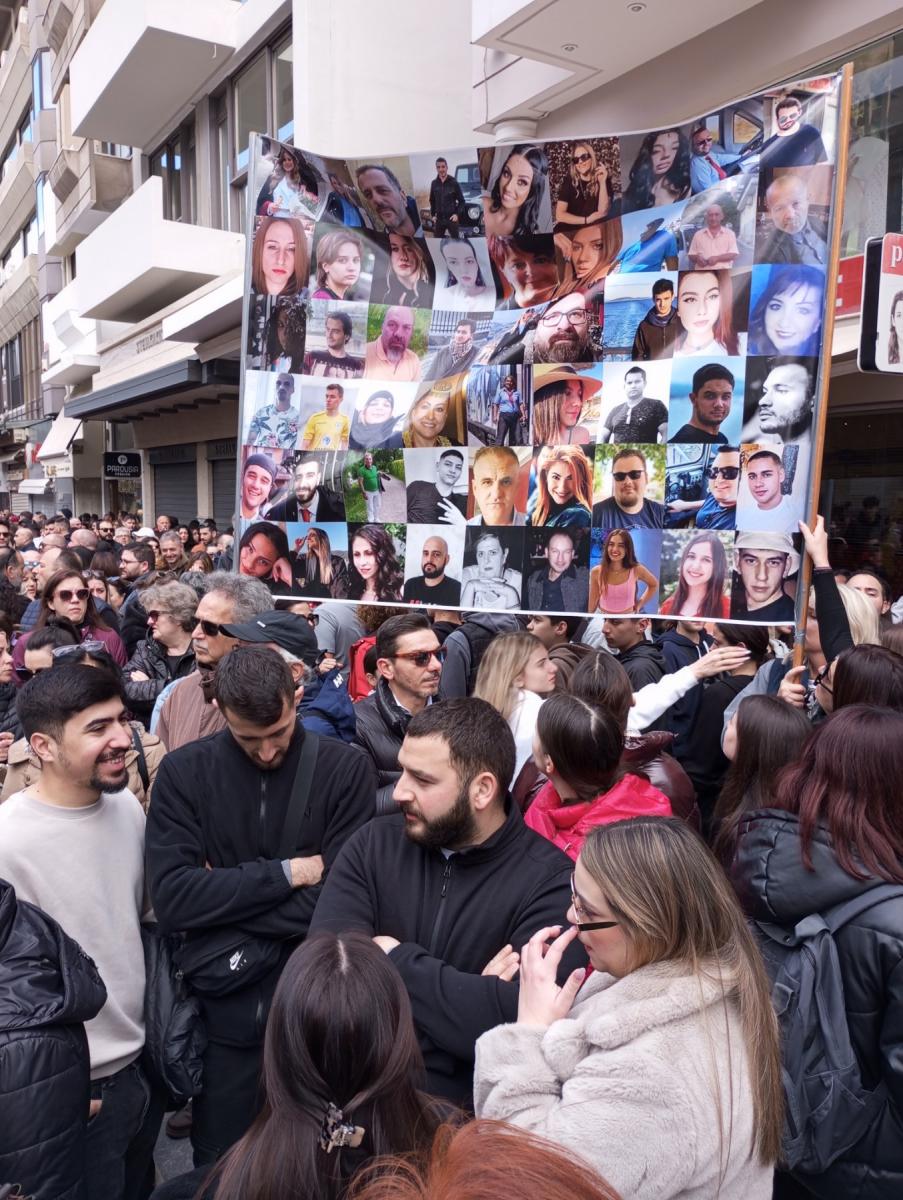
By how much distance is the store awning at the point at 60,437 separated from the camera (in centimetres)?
2538

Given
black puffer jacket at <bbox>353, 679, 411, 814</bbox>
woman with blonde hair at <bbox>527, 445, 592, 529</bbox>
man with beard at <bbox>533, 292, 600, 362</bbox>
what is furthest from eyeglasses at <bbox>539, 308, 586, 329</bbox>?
black puffer jacket at <bbox>353, 679, 411, 814</bbox>

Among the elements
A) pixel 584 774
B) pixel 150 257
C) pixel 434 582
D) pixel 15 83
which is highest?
pixel 15 83

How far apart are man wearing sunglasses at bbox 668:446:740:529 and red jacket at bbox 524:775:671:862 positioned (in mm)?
1124

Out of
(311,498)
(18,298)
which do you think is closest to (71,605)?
(311,498)

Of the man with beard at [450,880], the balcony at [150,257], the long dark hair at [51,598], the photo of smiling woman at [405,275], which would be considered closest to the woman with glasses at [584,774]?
the man with beard at [450,880]

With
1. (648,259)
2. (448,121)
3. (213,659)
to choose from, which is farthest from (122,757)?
(448,121)

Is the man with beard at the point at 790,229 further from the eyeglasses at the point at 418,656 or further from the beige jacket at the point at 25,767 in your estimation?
the beige jacket at the point at 25,767

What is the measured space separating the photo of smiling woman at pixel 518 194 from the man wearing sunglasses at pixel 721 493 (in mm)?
1388

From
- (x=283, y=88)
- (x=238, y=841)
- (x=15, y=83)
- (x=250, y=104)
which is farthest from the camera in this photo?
(x=15, y=83)

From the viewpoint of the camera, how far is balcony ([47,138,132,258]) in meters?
20.3

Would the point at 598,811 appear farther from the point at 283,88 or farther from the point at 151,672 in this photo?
the point at 283,88

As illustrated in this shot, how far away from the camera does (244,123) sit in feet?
45.0

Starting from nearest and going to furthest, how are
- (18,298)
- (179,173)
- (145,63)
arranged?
(145,63) → (179,173) → (18,298)

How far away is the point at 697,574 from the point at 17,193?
38787 mm
